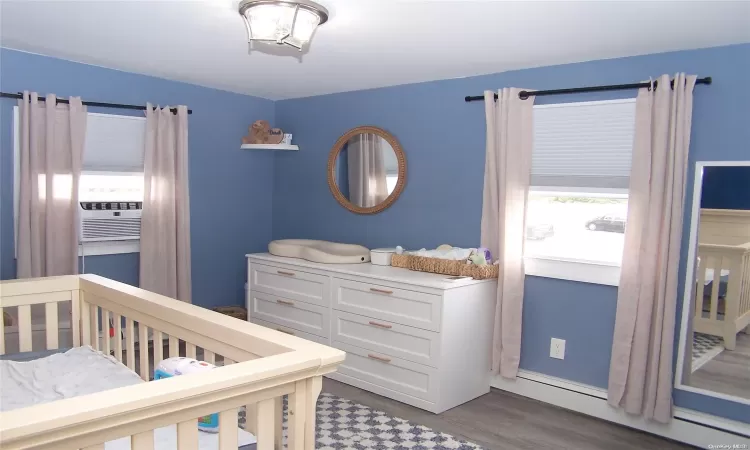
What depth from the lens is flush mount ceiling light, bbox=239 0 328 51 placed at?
215 centimetres

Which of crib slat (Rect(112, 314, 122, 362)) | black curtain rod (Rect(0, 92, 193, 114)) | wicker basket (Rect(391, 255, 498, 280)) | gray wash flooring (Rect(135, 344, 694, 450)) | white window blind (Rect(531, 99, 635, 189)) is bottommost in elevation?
gray wash flooring (Rect(135, 344, 694, 450))

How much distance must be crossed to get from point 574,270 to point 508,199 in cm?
55

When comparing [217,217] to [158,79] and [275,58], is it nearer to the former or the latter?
[158,79]

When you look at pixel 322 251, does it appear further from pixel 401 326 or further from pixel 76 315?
pixel 76 315

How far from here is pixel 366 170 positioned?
410 cm

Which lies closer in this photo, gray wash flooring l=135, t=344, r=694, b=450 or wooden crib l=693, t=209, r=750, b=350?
wooden crib l=693, t=209, r=750, b=350

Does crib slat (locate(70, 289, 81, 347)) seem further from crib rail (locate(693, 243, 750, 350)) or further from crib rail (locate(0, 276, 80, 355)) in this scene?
crib rail (locate(693, 243, 750, 350))

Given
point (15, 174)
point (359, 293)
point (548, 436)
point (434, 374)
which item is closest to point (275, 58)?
point (359, 293)

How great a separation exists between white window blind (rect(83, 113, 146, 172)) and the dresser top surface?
1129mm

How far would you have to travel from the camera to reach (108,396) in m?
1.00

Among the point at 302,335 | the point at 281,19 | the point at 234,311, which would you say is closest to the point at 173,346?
the point at 281,19

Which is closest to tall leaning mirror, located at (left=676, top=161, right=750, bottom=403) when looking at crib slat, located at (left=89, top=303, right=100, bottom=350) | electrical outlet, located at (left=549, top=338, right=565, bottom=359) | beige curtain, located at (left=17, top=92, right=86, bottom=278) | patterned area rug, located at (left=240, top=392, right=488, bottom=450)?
electrical outlet, located at (left=549, top=338, right=565, bottom=359)

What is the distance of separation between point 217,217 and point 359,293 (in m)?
1.66

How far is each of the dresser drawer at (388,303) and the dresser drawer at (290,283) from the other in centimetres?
12
